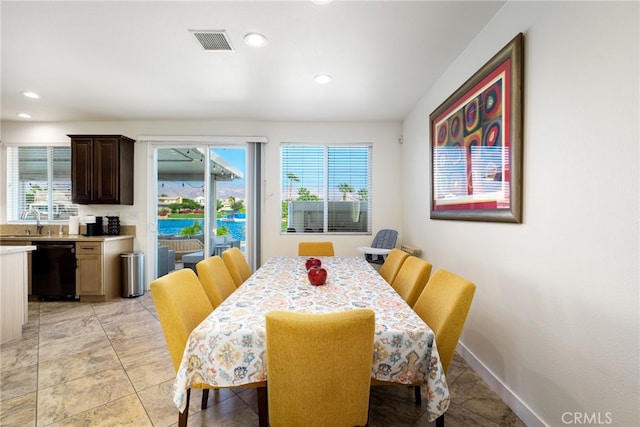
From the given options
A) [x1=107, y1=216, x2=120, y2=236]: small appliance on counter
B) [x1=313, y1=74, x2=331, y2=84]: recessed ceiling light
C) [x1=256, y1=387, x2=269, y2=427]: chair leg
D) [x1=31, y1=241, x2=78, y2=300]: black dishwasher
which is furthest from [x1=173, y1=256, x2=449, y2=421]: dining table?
[x1=107, y1=216, x2=120, y2=236]: small appliance on counter

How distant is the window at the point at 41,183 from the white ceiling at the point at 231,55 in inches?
29.8

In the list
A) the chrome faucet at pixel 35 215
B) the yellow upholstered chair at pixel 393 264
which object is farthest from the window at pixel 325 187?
the chrome faucet at pixel 35 215

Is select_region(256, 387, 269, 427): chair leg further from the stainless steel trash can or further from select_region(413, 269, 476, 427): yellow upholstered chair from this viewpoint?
the stainless steel trash can

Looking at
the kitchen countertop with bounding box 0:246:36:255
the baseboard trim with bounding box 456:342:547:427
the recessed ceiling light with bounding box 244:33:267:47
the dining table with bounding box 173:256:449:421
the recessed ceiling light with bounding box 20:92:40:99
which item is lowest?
the baseboard trim with bounding box 456:342:547:427

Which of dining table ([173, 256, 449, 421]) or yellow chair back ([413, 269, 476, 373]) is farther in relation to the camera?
yellow chair back ([413, 269, 476, 373])

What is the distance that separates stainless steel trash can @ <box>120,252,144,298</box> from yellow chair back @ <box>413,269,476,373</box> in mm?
4225

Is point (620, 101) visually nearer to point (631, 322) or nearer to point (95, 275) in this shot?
point (631, 322)

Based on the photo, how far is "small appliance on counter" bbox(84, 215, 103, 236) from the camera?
410 cm

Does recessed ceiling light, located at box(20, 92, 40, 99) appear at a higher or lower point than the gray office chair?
higher

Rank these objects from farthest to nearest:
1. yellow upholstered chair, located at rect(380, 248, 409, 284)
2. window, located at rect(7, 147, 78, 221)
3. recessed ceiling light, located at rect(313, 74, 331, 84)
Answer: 1. window, located at rect(7, 147, 78, 221)
2. recessed ceiling light, located at rect(313, 74, 331, 84)
3. yellow upholstered chair, located at rect(380, 248, 409, 284)

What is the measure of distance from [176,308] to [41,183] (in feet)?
16.3

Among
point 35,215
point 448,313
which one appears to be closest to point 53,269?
point 35,215

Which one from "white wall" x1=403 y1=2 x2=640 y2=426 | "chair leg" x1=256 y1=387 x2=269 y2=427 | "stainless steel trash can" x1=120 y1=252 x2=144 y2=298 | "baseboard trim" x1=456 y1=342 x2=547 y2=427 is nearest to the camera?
"white wall" x1=403 y1=2 x2=640 y2=426

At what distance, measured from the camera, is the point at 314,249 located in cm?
347
